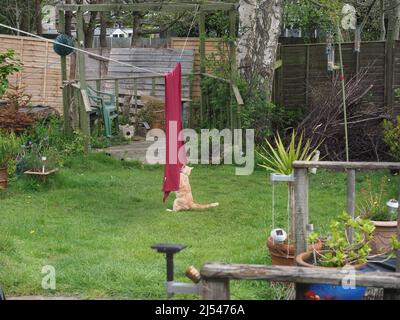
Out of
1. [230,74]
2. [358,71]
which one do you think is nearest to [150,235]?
[230,74]

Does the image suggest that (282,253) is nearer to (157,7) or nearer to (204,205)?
(204,205)

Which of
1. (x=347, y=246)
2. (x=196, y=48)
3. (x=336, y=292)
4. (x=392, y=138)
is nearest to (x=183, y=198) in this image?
(x=392, y=138)

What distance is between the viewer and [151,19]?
80.2 ft

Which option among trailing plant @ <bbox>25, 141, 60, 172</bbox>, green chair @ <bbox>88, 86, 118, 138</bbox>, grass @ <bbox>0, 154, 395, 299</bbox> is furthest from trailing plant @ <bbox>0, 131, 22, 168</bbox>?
green chair @ <bbox>88, 86, 118, 138</bbox>

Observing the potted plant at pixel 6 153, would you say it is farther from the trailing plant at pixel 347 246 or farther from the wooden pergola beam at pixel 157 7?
the trailing plant at pixel 347 246

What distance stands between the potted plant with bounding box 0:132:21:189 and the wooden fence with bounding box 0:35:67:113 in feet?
20.8

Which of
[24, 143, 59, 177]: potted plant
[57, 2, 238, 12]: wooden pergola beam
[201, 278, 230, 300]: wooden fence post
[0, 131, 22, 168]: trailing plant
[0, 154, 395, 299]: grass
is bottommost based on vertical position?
[0, 154, 395, 299]: grass

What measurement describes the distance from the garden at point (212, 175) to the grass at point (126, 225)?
0.02 m

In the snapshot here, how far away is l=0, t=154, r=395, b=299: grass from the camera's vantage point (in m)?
5.00

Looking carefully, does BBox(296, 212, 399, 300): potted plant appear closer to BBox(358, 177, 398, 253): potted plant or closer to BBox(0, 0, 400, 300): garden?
BBox(0, 0, 400, 300): garden
